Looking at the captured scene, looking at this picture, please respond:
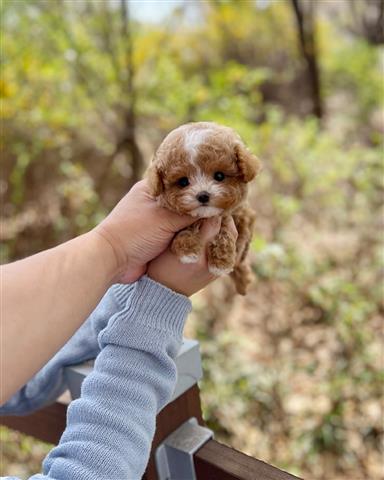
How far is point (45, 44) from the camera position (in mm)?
2982

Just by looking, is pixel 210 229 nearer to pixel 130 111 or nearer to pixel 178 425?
pixel 178 425

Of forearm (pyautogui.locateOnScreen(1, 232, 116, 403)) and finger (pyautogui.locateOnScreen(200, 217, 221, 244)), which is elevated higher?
finger (pyautogui.locateOnScreen(200, 217, 221, 244))

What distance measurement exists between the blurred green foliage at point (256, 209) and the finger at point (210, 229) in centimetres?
136

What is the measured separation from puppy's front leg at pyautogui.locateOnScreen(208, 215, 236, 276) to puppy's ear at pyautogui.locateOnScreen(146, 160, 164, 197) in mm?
136

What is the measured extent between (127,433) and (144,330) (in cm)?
16

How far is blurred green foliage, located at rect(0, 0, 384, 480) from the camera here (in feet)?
7.69

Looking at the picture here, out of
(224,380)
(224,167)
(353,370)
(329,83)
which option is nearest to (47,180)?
(224,380)

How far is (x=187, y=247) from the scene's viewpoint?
0.90 metres

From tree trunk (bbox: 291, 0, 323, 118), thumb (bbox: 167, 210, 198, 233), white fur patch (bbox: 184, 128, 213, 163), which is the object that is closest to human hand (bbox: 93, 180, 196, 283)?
thumb (bbox: 167, 210, 198, 233)

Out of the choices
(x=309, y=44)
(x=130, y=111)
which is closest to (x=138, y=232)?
(x=130, y=111)

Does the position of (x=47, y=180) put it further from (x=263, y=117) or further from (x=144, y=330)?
(x=263, y=117)

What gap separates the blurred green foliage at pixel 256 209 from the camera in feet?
7.69

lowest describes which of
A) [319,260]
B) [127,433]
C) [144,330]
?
[319,260]

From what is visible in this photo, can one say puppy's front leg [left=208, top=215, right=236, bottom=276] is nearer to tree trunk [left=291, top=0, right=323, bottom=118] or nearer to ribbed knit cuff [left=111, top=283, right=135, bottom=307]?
ribbed knit cuff [left=111, top=283, right=135, bottom=307]
